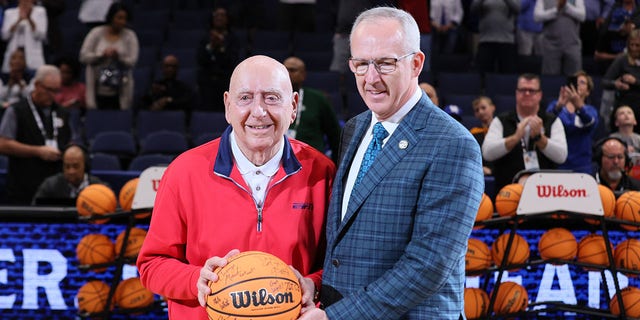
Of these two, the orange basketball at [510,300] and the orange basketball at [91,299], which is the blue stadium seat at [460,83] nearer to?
the orange basketball at [510,300]

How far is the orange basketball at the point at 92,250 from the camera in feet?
19.8

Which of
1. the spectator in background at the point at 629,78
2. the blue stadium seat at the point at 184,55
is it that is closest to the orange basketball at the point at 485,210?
the spectator in background at the point at 629,78

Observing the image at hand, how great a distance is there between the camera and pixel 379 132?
124 inches

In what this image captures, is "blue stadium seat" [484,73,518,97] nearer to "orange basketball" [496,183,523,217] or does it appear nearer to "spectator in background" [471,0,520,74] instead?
"spectator in background" [471,0,520,74]

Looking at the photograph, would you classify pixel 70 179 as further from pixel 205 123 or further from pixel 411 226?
pixel 411 226

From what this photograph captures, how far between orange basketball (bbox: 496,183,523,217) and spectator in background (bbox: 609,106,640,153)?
284 centimetres

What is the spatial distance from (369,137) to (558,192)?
318 centimetres

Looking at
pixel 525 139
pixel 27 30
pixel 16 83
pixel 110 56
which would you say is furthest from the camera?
pixel 27 30

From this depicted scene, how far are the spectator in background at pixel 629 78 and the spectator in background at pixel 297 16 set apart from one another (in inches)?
177

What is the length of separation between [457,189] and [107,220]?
3803 mm

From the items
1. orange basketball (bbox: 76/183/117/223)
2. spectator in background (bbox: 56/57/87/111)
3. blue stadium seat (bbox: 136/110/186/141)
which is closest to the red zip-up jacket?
orange basketball (bbox: 76/183/117/223)

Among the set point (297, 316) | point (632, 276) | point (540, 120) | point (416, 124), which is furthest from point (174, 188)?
point (540, 120)

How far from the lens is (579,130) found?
8.00 m

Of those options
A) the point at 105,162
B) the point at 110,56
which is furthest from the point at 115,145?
the point at 110,56
